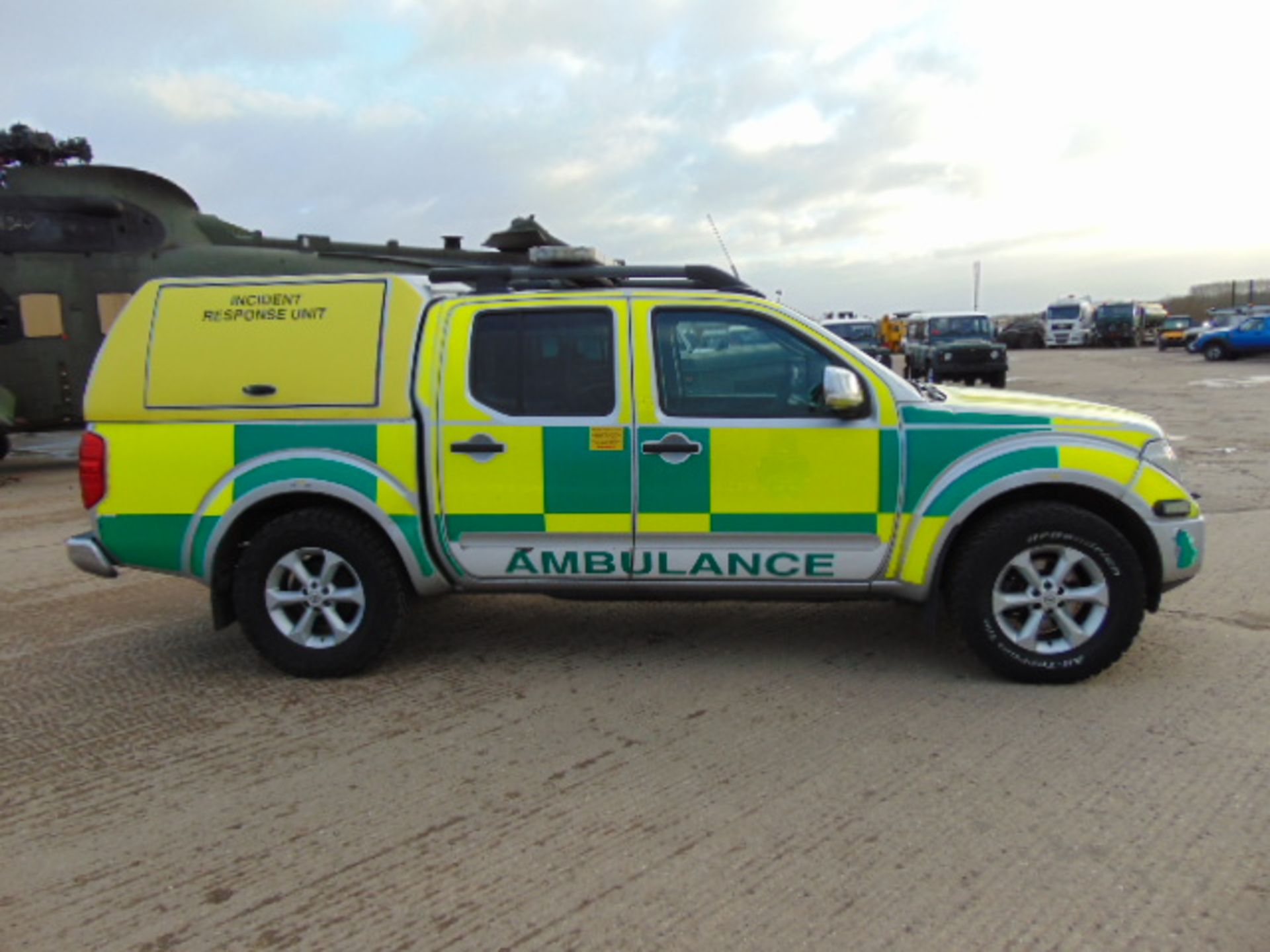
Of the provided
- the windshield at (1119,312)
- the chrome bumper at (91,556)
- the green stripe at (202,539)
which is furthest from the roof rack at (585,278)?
the windshield at (1119,312)

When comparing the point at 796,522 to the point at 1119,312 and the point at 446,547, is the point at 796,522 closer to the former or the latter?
the point at 446,547

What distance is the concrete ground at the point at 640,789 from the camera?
253cm

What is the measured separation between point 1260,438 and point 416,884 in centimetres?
1267

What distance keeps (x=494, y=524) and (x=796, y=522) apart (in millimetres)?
1351

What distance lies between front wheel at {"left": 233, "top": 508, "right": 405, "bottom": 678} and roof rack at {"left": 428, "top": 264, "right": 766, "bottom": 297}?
131 centimetres

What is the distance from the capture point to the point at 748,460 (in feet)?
13.3

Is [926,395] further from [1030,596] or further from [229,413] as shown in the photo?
[229,413]

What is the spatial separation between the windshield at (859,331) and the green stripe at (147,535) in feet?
66.9

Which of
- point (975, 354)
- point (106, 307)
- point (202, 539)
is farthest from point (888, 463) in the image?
point (975, 354)

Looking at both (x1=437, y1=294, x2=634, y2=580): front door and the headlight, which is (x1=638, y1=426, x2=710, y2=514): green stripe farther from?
the headlight

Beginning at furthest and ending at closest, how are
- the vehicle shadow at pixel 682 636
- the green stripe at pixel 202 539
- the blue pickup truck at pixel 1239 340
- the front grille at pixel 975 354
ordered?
1. the blue pickup truck at pixel 1239 340
2. the front grille at pixel 975 354
3. the vehicle shadow at pixel 682 636
4. the green stripe at pixel 202 539

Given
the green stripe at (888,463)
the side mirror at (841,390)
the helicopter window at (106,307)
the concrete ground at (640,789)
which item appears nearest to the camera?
the concrete ground at (640,789)

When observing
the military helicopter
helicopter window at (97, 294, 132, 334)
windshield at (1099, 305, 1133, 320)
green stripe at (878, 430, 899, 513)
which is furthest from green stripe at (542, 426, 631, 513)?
windshield at (1099, 305, 1133, 320)

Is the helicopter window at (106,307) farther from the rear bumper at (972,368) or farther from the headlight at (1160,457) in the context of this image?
the rear bumper at (972,368)
